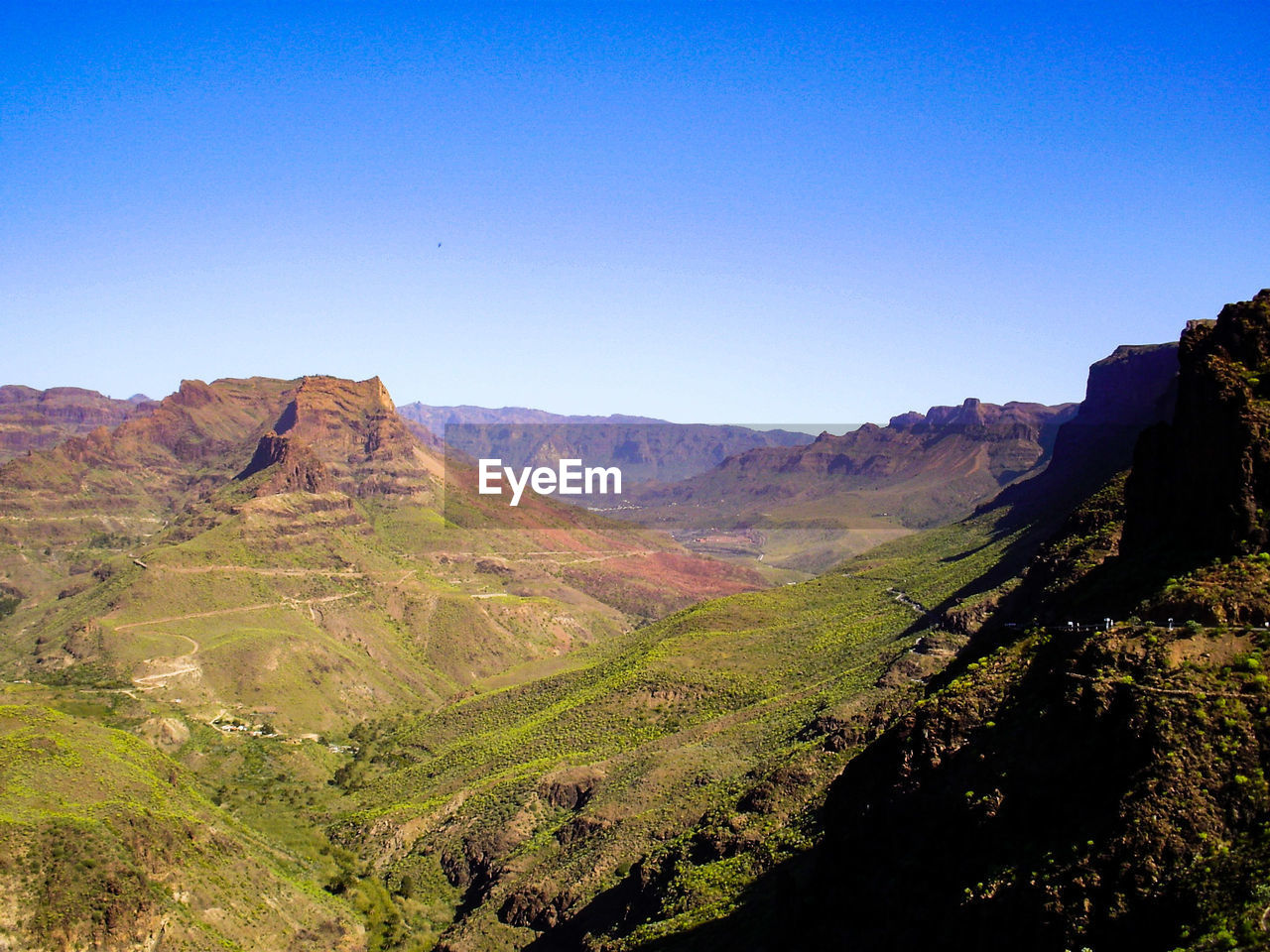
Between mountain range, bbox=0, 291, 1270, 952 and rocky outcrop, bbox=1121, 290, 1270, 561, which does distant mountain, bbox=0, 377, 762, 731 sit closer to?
mountain range, bbox=0, 291, 1270, 952

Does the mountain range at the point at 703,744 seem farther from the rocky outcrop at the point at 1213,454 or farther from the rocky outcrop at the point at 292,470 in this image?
the rocky outcrop at the point at 292,470

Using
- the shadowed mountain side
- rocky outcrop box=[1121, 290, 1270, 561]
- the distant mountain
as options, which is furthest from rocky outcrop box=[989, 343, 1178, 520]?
the distant mountain

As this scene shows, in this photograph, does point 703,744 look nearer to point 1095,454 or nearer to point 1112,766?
point 1112,766

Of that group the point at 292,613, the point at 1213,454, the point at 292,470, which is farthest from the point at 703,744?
the point at 292,470

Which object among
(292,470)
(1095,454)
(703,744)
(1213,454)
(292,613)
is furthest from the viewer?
(292,470)

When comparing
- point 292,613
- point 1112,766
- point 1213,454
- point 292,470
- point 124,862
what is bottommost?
point 292,613

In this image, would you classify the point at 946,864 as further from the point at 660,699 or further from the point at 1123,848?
the point at 660,699

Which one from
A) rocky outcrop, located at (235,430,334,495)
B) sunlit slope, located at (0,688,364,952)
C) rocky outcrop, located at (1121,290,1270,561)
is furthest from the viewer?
rocky outcrop, located at (235,430,334,495)

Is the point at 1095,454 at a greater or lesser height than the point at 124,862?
greater

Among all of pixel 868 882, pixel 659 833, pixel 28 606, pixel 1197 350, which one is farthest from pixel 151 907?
pixel 28 606
